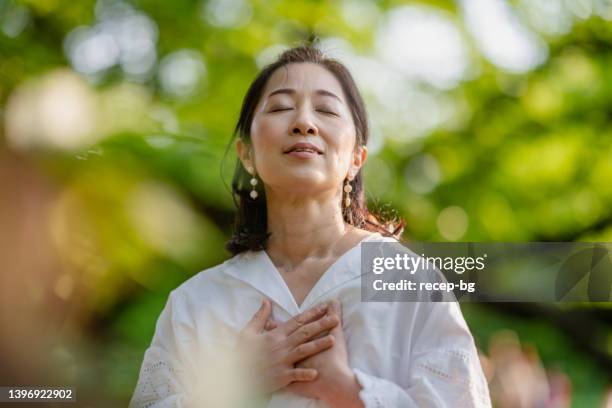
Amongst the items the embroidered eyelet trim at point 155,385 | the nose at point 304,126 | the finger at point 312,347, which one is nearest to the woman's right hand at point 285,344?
the finger at point 312,347

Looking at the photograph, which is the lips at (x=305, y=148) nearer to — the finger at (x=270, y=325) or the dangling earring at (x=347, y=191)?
the dangling earring at (x=347, y=191)

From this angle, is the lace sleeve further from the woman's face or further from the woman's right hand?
the woman's face

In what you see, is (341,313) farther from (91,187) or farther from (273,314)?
(91,187)

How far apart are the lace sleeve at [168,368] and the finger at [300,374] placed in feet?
0.47

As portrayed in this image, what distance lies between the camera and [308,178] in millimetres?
921

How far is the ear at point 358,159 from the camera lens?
0.99 meters

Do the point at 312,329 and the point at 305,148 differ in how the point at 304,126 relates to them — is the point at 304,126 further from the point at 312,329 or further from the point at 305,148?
the point at 312,329

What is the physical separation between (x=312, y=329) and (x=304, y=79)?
12.5 inches

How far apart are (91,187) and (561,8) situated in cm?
120

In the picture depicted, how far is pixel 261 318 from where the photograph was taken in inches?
35.9

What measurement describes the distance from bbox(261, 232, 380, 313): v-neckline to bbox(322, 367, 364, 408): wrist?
10cm

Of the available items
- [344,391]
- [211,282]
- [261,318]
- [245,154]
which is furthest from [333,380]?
[245,154]

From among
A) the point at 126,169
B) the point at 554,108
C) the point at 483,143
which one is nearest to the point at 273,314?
the point at 126,169

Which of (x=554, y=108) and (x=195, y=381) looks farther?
(x=554, y=108)
